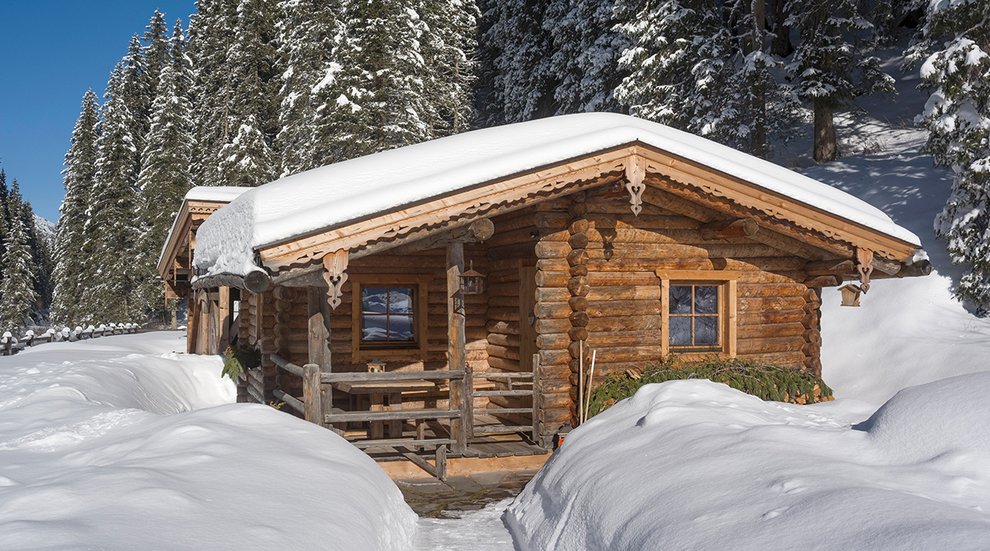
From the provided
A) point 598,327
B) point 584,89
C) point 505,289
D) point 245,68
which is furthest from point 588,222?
point 245,68

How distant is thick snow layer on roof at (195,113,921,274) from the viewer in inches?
327

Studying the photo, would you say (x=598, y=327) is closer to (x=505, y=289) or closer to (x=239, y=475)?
(x=505, y=289)

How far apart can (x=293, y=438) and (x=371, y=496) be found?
1.10 m

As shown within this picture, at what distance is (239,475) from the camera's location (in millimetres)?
5000

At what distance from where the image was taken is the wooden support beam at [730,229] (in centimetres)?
1062

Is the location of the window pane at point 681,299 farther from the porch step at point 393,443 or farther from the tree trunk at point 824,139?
the porch step at point 393,443

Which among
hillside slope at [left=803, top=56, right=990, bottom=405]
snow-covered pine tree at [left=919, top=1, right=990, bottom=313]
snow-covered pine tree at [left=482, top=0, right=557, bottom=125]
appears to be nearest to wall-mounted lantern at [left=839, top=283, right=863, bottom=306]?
hillside slope at [left=803, top=56, right=990, bottom=405]

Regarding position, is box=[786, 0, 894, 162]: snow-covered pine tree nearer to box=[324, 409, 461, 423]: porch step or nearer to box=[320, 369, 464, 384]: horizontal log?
box=[320, 369, 464, 384]: horizontal log

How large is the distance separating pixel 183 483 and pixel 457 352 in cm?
526

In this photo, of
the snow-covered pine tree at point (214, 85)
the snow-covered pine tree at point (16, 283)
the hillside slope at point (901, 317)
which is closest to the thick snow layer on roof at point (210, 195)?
the hillside slope at point (901, 317)

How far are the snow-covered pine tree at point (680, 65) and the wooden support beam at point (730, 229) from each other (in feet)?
37.7

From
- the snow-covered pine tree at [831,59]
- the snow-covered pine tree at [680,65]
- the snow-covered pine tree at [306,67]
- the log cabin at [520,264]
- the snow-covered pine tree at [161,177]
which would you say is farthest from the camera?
the snow-covered pine tree at [161,177]

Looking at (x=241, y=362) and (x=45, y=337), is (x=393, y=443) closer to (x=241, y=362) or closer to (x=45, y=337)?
(x=241, y=362)

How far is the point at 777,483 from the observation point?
4527mm
